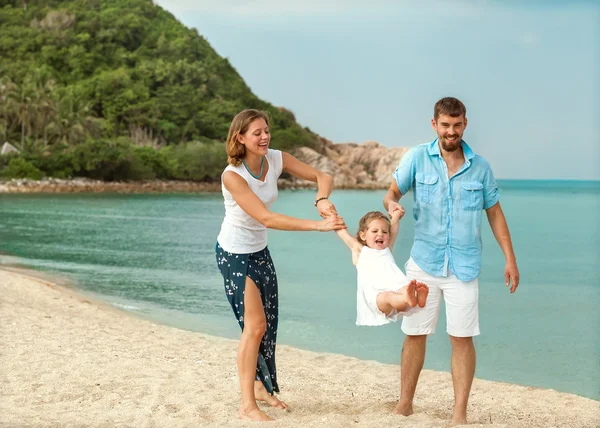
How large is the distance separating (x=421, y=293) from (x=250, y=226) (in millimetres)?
1092

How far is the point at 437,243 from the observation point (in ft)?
14.6

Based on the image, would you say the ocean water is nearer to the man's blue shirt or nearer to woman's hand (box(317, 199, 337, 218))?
the man's blue shirt

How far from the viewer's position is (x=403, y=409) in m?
4.79

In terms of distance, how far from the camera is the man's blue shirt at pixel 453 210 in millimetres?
4426

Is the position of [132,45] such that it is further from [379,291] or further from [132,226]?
[379,291]

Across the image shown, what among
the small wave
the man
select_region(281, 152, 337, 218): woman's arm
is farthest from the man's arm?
the small wave

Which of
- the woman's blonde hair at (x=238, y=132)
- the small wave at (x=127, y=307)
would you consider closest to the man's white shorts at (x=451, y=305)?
the woman's blonde hair at (x=238, y=132)

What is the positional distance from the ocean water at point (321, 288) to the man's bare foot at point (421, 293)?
190 inches

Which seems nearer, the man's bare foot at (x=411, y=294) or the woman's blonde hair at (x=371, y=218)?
the man's bare foot at (x=411, y=294)

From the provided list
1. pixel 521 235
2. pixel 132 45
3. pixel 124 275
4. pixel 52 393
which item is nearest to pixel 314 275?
pixel 124 275

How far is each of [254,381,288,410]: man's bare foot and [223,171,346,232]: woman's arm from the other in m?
1.29

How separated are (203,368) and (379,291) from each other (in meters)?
2.87

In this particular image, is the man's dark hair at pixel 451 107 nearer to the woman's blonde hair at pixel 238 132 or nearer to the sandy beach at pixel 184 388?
the woman's blonde hair at pixel 238 132

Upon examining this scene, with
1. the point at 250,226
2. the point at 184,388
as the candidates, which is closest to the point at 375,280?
the point at 250,226
